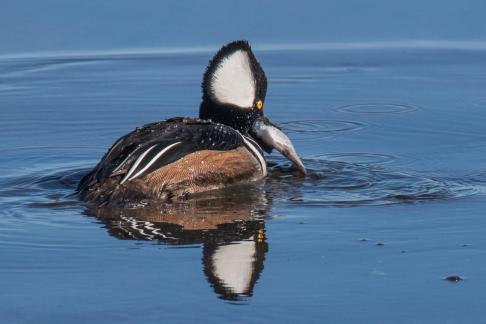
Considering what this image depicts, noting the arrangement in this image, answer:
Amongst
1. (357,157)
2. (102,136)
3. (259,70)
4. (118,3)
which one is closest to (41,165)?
(102,136)

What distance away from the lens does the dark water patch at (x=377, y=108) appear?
12.9 m

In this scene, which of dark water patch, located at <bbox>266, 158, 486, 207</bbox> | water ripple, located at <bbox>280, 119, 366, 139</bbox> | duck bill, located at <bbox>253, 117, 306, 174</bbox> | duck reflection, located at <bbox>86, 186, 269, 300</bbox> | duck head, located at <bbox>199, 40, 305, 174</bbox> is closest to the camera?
duck reflection, located at <bbox>86, 186, 269, 300</bbox>

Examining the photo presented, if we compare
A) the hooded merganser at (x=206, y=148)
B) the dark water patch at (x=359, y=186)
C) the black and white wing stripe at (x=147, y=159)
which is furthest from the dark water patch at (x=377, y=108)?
the black and white wing stripe at (x=147, y=159)

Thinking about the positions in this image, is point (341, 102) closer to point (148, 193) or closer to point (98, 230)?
point (148, 193)

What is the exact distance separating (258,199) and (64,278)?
9.03 ft

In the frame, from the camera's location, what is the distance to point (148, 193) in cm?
977

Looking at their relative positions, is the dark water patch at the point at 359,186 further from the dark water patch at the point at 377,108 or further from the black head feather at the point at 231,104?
the dark water patch at the point at 377,108

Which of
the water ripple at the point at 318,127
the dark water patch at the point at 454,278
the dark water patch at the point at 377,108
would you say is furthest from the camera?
the dark water patch at the point at 377,108

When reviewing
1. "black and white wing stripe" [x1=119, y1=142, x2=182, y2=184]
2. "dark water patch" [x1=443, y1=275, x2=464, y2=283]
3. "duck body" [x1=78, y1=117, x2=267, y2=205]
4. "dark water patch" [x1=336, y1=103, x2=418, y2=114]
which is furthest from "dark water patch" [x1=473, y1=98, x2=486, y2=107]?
"dark water patch" [x1=443, y1=275, x2=464, y2=283]

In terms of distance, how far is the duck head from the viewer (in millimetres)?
10930

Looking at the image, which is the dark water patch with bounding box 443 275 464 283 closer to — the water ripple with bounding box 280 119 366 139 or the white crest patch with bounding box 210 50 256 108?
the white crest patch with bounding box 210 50 256 108

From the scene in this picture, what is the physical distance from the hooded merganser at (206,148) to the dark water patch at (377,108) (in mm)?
1844

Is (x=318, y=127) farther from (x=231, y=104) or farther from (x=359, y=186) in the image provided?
(x=359, y=186)

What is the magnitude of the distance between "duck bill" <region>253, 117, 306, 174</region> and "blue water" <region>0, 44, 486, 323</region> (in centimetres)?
17
